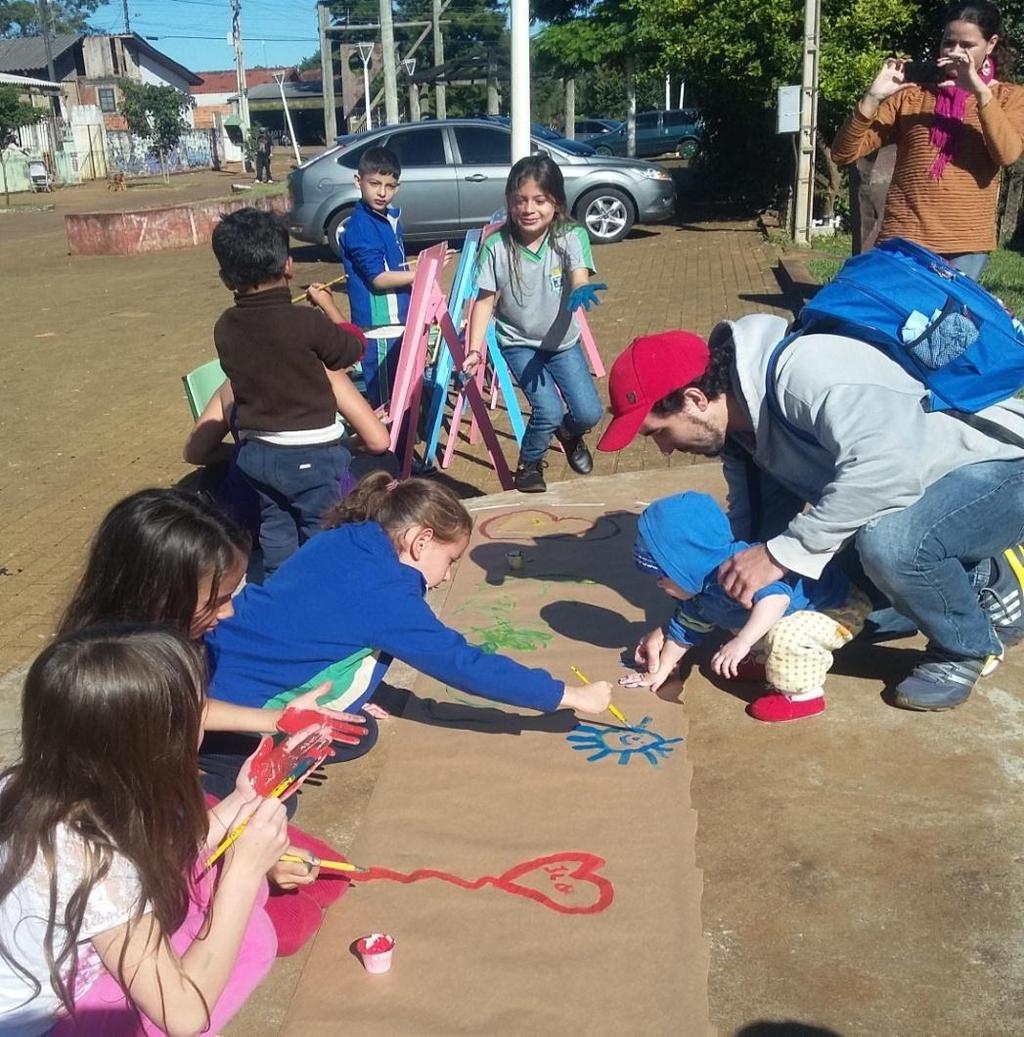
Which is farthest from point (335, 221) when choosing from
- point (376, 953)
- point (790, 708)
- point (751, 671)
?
point (376, 953)

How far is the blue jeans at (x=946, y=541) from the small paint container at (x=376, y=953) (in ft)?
5.13

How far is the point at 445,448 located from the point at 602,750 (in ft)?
12.0

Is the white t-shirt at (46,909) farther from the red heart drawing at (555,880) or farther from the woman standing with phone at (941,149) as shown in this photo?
the woman standing with phone at (941,149)

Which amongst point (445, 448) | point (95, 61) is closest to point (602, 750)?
point (445, 448)

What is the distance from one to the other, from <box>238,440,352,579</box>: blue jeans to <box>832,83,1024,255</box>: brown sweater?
9.23 ft

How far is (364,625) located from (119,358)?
777 cm

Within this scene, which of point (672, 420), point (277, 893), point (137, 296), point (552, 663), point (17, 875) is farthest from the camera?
point (137, 296)

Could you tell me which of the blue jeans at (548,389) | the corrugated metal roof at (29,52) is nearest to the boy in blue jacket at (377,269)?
the blue jeans at (548,389)

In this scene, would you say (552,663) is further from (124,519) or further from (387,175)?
(387,175)

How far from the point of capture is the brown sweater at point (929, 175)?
18.0 ft

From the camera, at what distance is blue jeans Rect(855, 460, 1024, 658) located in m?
3.12

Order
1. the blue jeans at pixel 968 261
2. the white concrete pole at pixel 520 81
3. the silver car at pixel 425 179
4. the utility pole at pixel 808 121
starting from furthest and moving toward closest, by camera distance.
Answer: the silver car at pixel 425 179 → the utility pole at pixel 808 121 → the white concrete pole at pixel 520 81 → the blue jeans at pixel 968 261

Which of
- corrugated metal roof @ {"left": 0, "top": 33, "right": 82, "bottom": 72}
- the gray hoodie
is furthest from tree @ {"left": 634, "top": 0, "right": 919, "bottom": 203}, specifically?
corrugated metal roof @ {"left": 0, "top": 33, "right": 82, "bottom": 72}

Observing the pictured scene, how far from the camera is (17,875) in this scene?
1.79 metres
